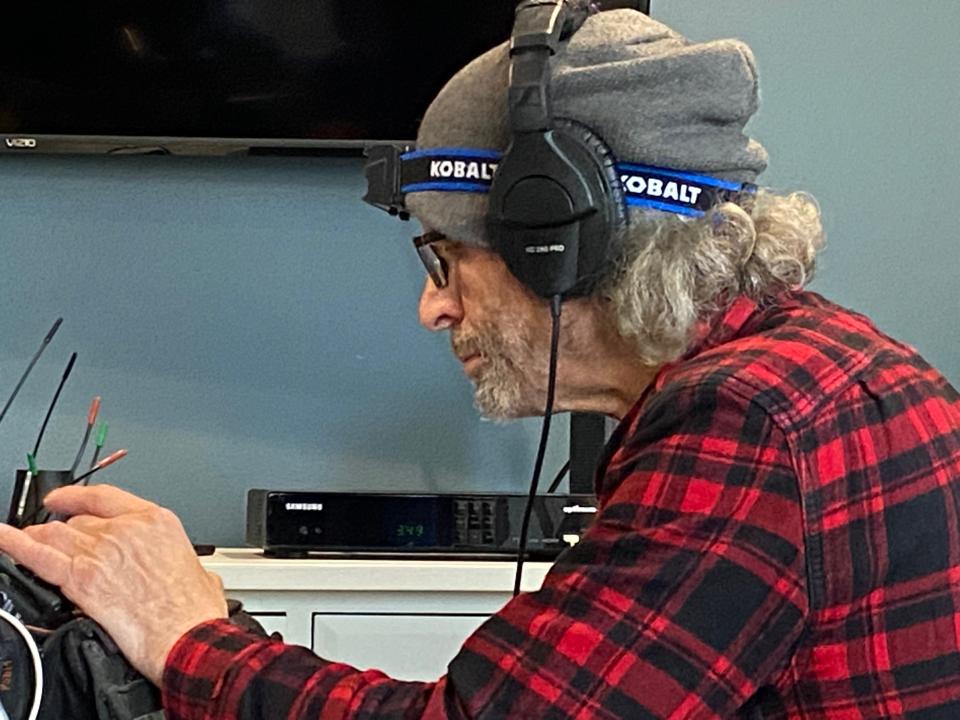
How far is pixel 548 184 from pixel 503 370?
0.65ft

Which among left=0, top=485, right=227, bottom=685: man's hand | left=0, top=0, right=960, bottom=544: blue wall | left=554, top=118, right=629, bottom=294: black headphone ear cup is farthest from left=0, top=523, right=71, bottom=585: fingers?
left=0, top=0, right=960, bottom=544: blue wall

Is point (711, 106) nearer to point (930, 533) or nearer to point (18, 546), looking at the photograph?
point (930, 533)

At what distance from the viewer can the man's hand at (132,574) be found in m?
0.88

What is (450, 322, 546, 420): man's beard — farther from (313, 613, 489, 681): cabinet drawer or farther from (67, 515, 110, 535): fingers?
(313, 613, 489, 681): cabinet drawer

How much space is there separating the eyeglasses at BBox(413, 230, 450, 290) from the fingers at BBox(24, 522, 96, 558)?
0.32m

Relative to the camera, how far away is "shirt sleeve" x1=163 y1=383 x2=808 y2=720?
731mm

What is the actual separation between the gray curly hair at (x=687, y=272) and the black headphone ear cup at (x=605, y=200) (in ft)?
0.05

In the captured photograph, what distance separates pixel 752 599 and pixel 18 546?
0.48 m

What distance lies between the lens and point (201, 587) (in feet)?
3.04

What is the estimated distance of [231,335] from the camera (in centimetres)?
185

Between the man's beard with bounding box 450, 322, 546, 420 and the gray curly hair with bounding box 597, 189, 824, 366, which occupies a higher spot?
the gray curly hair with bounding box 597, 189, 824, 366

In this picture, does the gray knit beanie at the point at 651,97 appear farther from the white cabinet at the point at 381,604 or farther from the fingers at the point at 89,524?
the white cabinet at the point at 381,604

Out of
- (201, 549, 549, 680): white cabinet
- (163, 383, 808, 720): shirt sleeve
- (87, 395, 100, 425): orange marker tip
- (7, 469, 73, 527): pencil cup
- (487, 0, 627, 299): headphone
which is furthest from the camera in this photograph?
(87, 395, 100, 425): orange marker tip

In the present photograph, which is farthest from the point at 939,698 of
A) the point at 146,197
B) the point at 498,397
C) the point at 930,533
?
the point at 146,197
